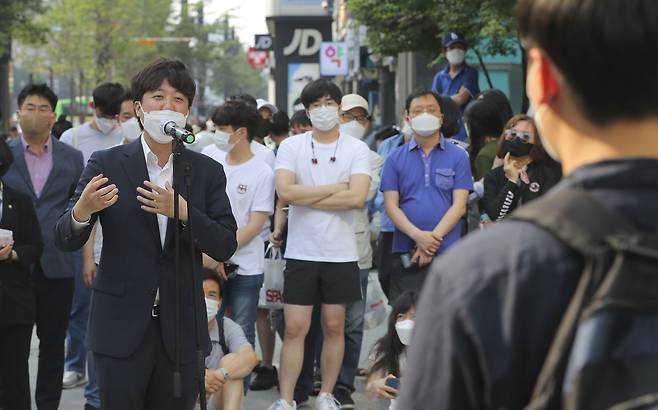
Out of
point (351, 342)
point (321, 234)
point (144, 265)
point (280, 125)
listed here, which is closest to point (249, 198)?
point (321, 234)

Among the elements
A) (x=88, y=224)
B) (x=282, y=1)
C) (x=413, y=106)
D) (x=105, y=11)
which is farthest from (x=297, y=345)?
(x=105, y=11)

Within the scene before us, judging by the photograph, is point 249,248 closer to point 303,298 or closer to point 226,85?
point 303,298

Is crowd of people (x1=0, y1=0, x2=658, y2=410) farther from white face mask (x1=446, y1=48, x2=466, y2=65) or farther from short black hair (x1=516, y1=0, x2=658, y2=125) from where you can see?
white face mask (x1=446, y1=48, x2=466, y2=65)

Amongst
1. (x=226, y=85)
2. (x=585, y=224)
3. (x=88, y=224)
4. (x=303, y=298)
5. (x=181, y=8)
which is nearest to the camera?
(x=585, y=224)

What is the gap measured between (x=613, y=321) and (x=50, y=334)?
19.1ft

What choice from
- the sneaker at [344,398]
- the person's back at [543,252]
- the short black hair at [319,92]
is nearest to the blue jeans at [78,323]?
the sneaker at [344,398]

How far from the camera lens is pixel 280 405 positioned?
732 cm

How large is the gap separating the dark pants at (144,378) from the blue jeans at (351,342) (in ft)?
10.2

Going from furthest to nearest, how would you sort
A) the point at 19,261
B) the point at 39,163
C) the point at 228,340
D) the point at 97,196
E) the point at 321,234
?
1. the point at 39,163
2. the point at 321,234
3. the point at 228,340
4. the point at 19,261
5. the point at 97,196

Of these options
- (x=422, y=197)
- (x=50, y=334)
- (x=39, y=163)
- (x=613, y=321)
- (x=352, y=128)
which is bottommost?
(x=50, y=334)

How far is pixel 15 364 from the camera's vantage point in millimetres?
6508

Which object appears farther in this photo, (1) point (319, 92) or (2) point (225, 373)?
(1) point (319, 92)

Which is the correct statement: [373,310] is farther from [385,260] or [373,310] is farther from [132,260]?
[132,260]

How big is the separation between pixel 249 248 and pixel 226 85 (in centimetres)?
9735
